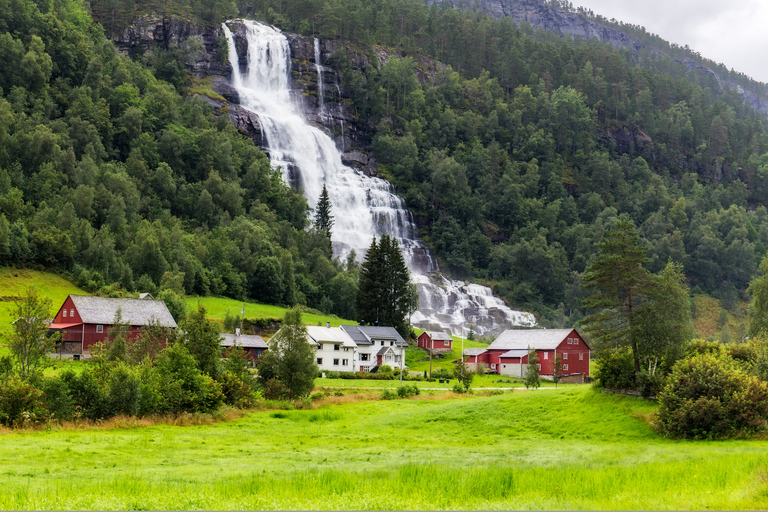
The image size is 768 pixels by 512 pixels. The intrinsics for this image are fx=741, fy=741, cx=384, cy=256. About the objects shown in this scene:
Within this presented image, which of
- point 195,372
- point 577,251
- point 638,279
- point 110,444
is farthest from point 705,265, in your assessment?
point 110,444

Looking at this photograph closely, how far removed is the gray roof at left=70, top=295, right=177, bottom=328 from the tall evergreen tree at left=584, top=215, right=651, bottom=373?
4449 centimetres

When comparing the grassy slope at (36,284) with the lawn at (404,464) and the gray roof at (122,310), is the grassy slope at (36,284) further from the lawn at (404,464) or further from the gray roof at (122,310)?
the lawn at (404,464)

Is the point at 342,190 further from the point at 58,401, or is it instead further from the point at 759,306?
the point at 58,401

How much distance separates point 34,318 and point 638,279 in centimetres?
3530

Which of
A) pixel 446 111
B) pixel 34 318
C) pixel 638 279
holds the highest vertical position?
pixel 446 111

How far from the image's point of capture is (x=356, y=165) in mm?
172750

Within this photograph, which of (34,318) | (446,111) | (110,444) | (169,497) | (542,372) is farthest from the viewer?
(446,111)

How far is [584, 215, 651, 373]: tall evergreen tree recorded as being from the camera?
144ft

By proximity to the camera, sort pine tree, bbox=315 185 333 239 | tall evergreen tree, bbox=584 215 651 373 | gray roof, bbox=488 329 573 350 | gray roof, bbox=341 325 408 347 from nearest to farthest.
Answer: tall evergreen tree, bbox=584 215 651 373
gray roof, bbox=341 325 408 347
gray roof, bbox=488 329 573 350
pine tree, bbox=315 185 333 239

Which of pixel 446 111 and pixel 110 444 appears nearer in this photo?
pixel 110 444

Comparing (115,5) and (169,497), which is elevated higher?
(115,5)

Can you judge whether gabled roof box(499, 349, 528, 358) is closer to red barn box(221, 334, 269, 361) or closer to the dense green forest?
red barn box(221, 334, 269, 361)

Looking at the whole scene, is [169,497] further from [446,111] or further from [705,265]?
[446,111]

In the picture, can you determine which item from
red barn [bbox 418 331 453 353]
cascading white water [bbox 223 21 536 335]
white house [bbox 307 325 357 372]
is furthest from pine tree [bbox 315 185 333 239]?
white house [bbox 307 325 357 372]
